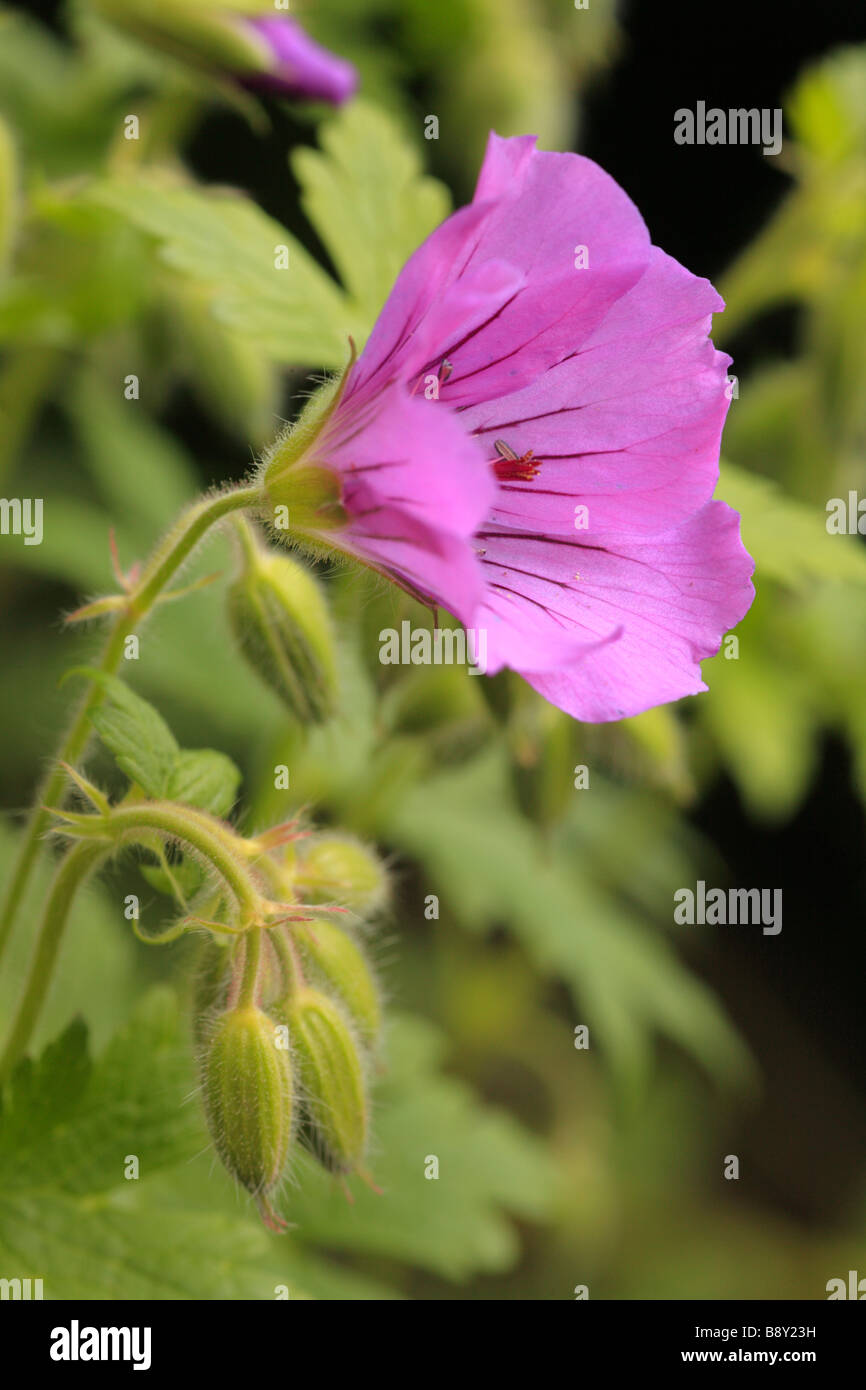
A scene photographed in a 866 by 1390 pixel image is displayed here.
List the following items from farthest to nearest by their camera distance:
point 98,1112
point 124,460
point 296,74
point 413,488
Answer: point 124,460 → point 296,74 → point 98,1112 → point 413,488

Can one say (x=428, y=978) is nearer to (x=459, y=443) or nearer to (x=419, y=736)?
(x=419, y=736)

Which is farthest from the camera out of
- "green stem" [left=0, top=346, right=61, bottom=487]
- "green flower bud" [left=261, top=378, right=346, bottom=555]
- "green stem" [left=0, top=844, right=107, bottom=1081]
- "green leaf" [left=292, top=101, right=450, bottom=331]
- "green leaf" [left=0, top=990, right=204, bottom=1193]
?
"green stem" [left=0, top=346, right=61, bottom=487]

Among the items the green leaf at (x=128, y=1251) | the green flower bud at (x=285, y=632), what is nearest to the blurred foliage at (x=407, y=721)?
the green leaf at (x=128, y=1251)

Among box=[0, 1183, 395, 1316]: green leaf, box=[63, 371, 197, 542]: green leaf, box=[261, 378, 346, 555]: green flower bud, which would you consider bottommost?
box=[0, 1183, 395, 1316]: green leaf

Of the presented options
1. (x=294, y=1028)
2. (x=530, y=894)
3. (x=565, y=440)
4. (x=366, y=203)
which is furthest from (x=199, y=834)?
(x=530, y=894)

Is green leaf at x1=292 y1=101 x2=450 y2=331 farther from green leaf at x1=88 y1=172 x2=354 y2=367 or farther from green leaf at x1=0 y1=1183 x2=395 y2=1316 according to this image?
green leaf at x1=0 y1=1183 x2=395 y2=1316

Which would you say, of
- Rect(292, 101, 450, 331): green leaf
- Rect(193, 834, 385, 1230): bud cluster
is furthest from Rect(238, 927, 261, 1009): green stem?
Rect(292, 101, 450, 331): green leaf

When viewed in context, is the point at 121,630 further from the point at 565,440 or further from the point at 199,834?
the point at 565,440
